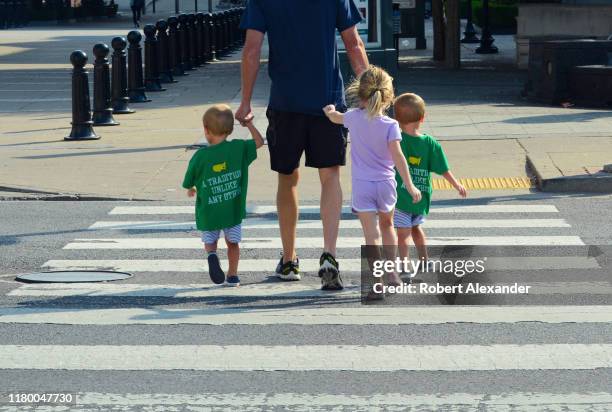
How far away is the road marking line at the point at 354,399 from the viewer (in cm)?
580

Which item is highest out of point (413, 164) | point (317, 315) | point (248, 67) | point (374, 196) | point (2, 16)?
point (248, 67)

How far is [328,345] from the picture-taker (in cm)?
688

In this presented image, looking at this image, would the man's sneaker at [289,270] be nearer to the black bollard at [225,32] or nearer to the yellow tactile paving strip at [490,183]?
the yellow tactile paving strip at [490,183]

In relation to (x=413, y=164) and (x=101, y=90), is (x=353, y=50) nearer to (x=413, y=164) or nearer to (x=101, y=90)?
(x=413, y=164)

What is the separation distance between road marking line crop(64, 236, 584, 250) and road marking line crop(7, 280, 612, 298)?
1.47 m

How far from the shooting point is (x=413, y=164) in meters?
8.37

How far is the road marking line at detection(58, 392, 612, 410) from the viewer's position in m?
5.80

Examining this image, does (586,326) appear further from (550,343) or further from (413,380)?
(413,380)

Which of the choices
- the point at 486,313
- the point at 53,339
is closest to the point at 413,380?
the point at 486,313

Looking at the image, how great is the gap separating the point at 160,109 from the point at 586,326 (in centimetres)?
1442

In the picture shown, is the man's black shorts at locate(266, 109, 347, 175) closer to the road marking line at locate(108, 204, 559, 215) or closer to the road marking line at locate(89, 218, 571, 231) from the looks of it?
the road marking line at locate(89, 218, 571, 231)

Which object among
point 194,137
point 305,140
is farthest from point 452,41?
point 305,140

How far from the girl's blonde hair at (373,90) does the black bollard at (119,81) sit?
1268 centimetres

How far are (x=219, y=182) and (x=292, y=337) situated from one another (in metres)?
1.56
